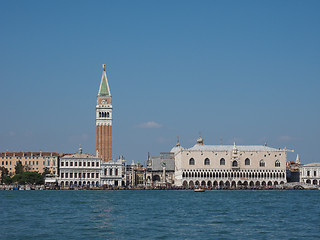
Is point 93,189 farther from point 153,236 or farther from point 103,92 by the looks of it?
point 153,236

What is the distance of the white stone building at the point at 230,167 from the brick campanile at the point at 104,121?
1579 centimetres

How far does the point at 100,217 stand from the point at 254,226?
35.7 ft

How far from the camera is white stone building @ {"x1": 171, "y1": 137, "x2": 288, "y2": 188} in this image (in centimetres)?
11588

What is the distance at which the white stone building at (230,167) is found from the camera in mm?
115875

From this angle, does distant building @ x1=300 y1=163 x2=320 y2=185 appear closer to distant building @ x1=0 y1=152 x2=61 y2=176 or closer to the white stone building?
the white stone building

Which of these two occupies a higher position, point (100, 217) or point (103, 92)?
point (103, 92)

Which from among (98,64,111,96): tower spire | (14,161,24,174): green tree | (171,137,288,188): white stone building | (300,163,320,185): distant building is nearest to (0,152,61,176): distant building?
(14,161,24,174): green tree

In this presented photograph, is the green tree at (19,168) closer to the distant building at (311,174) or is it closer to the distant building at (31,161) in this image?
the distant building at (31,161)

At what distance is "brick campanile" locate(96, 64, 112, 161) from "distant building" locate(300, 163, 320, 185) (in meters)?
41.2

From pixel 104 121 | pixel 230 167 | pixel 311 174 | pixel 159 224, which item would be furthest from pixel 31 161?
pixel 159 224

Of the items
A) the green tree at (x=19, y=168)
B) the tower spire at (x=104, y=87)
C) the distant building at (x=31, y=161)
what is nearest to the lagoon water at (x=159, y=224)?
the green tree at (x=19, y=168)

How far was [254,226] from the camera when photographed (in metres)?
33.4

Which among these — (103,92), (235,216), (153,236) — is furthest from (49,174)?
(153,236)

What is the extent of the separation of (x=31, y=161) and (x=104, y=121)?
57.9 ft
